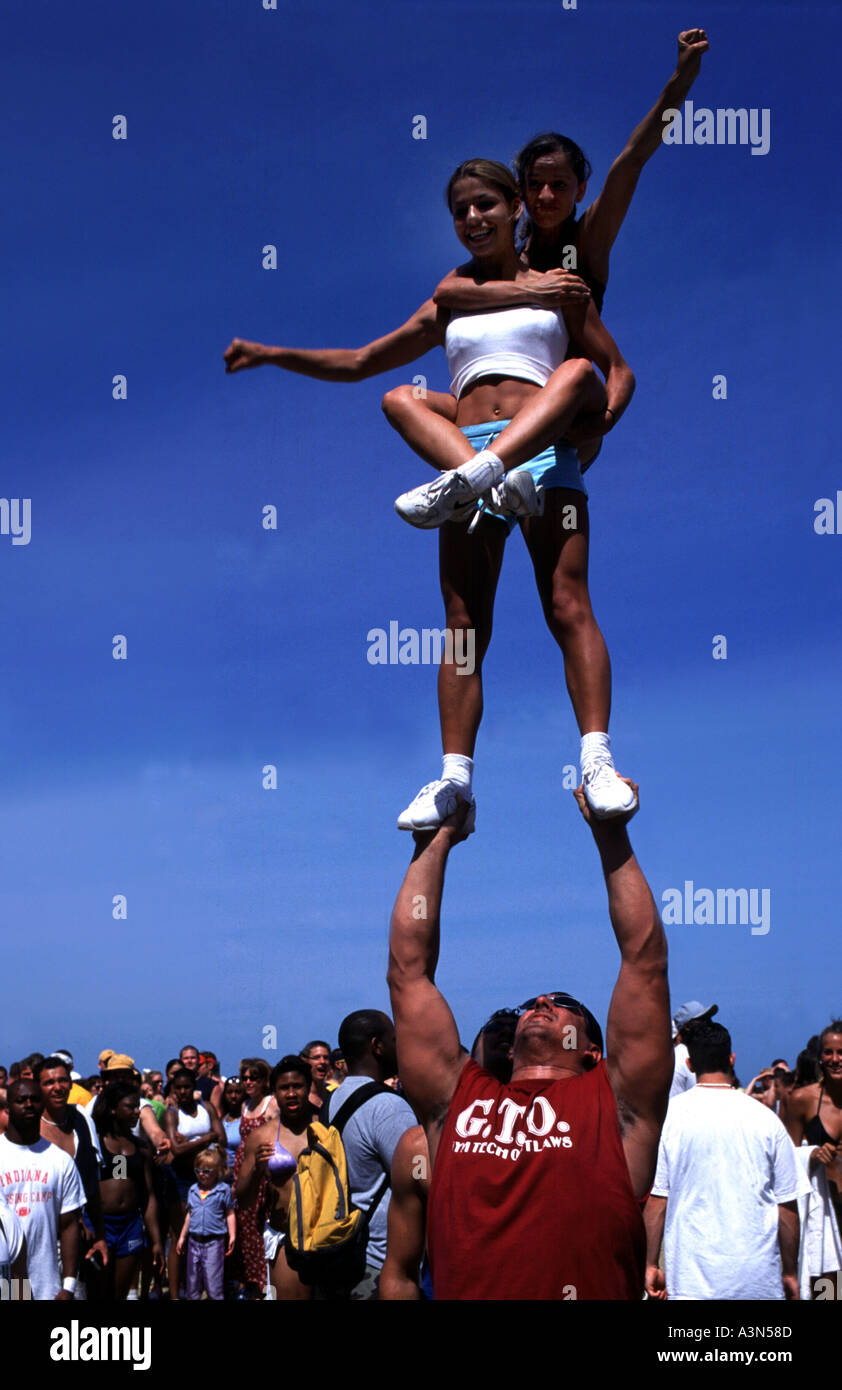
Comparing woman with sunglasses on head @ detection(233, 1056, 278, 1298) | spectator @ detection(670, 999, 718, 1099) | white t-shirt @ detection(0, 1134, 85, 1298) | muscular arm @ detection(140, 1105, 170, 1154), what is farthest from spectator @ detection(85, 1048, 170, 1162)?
spectator @ detection(670, 999, 718, 1099)

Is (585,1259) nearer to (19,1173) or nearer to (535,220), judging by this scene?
(535,220)

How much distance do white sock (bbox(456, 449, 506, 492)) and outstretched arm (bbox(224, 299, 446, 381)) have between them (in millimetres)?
968

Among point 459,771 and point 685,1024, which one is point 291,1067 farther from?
point 459,771

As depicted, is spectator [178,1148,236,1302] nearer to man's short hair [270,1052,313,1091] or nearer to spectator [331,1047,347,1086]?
spectator [331,1047,347,1086]

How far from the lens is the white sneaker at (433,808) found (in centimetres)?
451

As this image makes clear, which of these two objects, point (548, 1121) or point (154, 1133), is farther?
point (154, 1133)

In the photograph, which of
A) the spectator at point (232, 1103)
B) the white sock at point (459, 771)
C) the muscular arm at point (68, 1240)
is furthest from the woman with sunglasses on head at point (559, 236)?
the spectator at point (232, 1103)

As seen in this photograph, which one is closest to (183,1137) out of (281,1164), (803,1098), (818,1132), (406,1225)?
(281,1164)

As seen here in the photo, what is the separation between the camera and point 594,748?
460 centimetres

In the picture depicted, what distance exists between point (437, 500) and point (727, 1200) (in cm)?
439

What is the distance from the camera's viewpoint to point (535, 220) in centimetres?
509

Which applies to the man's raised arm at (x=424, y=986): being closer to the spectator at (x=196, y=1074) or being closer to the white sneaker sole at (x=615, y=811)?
the white sneaker sole at (x=615, y=811)

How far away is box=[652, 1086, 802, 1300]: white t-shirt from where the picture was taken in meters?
6.99
